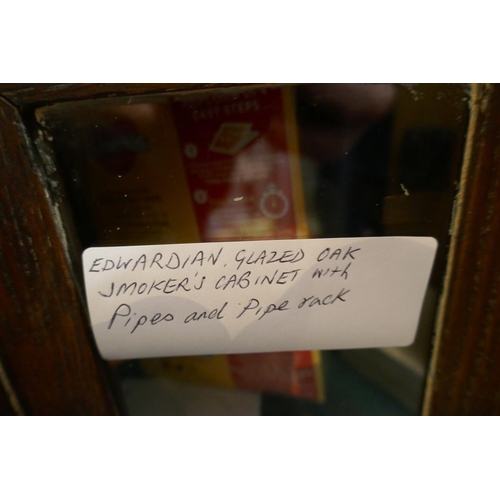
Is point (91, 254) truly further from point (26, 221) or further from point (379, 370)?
point (379, 370)

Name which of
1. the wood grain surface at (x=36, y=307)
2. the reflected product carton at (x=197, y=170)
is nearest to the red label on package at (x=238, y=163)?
the reflected product carton at (x=197, y=170)

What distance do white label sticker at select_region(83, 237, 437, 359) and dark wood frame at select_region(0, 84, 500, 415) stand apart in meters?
0.02

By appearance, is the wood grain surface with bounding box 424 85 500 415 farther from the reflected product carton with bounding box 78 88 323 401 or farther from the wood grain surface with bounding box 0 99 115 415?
the wood grain surface with bounding box 0 99 115 415

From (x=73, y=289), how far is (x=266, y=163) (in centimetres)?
17

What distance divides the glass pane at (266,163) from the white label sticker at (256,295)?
0.01m

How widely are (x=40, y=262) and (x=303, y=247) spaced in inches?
7.5

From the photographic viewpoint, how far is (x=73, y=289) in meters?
0.28

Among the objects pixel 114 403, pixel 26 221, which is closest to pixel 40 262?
pixel 26 221

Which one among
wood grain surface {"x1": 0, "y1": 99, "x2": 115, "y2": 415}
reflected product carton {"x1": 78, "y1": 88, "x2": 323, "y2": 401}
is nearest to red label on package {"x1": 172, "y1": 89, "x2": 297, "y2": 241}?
reflected product carton {"x1": 78, "y1": 88, "x2": 323, "y2": 401}

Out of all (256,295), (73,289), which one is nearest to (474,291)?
Result: (256,295)

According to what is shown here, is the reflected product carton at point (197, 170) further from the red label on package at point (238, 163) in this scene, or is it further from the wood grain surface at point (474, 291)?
the wood grain surface at point (474, 291)

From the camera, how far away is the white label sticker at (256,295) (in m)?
0.27

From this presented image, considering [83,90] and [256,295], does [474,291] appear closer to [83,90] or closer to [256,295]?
[256,295]

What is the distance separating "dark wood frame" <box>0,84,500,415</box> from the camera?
234mm
